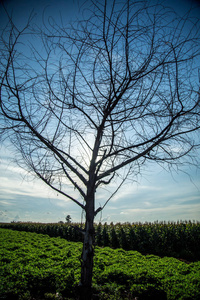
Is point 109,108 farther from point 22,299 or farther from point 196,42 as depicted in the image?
point 22,299

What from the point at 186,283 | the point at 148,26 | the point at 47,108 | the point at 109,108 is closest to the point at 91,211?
the point at 109,108

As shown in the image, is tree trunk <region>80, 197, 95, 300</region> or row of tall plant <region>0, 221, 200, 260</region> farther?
row of tall plant <region>0, 221, 200, 260</region>

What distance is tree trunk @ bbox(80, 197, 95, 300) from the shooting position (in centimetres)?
188

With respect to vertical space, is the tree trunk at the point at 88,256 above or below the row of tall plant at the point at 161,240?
above

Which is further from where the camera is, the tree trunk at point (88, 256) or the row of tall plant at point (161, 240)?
the row of tall plant at point (161, 240)

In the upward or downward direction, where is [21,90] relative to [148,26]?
downward

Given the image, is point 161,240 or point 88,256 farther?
point 161,240

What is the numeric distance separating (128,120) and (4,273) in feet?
19.1

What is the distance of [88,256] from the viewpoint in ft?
6.51

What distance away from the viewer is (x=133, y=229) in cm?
1314

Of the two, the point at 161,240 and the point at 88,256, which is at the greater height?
the point at 88,256

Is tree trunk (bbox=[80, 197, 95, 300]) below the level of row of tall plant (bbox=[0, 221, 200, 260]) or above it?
above

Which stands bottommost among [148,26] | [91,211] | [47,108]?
[91,211]

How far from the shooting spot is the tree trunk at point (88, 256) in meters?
1.88
